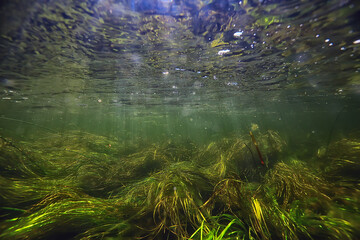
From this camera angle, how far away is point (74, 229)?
2537 millimetres

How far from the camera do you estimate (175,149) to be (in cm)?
945

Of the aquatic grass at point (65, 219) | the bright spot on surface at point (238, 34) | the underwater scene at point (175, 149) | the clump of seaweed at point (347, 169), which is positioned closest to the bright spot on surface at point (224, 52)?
the underwater scene at point (175, 149)

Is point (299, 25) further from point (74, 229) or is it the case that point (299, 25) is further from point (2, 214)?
point (2, 214)

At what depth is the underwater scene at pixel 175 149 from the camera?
256cm

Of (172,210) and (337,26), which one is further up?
(337,26)

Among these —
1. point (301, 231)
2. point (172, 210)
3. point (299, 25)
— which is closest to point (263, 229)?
point (301, 231)

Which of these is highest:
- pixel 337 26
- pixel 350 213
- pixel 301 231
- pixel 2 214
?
pixel 337 26

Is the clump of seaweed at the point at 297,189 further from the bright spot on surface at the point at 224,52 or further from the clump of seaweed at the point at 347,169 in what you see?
the bright spot on surface at the point at 224,52

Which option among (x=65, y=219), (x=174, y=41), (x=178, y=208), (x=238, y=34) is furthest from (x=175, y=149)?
(x=65, y=219)

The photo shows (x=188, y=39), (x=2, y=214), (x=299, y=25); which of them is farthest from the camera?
(x=188, y=39)

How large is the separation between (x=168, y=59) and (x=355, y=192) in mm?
7934

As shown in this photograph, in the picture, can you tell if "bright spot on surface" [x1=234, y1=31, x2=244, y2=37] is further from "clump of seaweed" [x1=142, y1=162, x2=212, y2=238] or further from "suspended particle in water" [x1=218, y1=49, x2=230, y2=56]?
"clump of seaweed" [x1=142, y1=162, x2=212, y2=238]

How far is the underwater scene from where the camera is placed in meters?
2.56

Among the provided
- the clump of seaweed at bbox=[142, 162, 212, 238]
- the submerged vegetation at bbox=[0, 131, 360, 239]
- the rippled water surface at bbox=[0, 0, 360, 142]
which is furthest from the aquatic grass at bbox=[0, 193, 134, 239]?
the rippled water surface at bbox=[0, 0, 360, 142]
